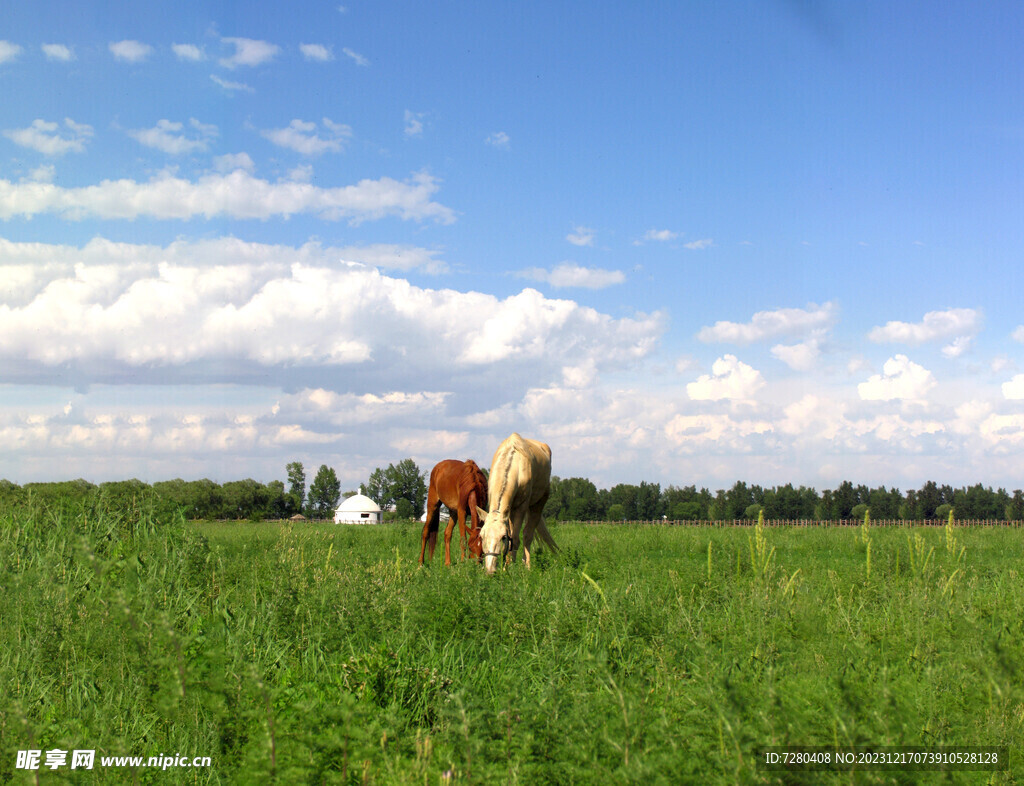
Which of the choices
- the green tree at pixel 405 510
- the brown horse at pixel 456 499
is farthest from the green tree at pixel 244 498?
the brown horse at pixel 456 499

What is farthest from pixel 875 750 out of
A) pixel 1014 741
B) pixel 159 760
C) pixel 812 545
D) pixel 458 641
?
pixel 812 545

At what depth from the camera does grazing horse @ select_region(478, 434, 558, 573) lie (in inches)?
354

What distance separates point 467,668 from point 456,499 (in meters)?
7.55

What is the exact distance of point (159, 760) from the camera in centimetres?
360

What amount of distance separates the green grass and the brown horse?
7.40ft

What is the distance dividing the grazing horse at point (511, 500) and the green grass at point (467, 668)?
94 cm

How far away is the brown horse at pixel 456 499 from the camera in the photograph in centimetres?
1030

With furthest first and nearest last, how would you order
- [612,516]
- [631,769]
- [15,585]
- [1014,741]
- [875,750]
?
[612,516] → [15,585] → [1014,741] → [875,750] → [631,769]

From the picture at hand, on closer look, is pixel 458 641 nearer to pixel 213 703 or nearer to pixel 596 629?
pixel 596 629

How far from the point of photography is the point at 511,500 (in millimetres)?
10586

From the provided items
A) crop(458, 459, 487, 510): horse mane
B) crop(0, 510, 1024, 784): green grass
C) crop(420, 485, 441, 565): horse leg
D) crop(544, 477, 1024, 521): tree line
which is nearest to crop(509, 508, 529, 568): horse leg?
crop(458, 459, 487, 510): horse mane

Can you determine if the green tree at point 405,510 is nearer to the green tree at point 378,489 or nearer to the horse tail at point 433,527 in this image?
the horse tail at point 433,527

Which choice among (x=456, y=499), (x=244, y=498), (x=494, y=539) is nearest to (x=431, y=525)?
(x=456, y=499)

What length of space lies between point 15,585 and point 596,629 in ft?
17.4
